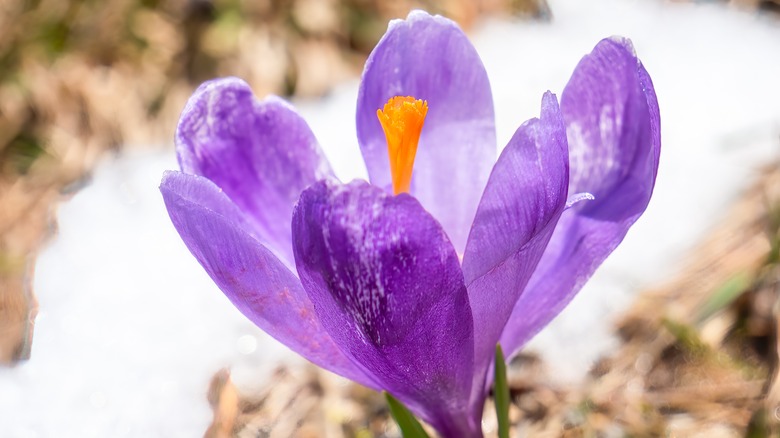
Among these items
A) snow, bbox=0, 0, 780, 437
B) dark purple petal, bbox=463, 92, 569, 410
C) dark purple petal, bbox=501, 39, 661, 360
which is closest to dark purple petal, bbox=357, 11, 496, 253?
dark purple petal, bbox=501, 39, 661, 360

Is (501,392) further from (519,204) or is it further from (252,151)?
(252,151)

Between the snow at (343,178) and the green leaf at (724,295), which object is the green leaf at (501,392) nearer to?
the snow at (343,178)

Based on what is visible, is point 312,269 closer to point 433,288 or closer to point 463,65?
point 433,288

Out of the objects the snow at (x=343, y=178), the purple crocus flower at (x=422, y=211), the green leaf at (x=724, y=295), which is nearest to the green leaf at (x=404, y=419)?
the purple crocus flower at (x=422, y=211)

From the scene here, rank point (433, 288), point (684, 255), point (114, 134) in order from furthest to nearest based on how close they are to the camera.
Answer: point (114, 134)
point (684, 255)
point (433, 288)

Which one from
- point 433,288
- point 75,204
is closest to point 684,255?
point 433,288

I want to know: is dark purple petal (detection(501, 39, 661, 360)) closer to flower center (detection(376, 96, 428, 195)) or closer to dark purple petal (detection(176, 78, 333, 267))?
flower center (detection(376, 96, 428, 195))

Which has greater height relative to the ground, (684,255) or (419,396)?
(419,396)
